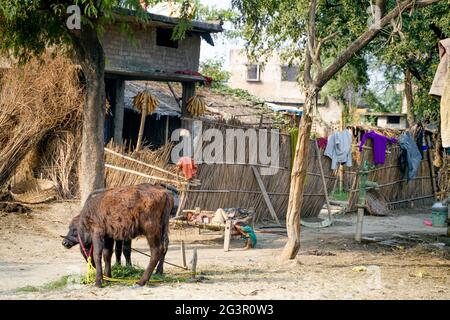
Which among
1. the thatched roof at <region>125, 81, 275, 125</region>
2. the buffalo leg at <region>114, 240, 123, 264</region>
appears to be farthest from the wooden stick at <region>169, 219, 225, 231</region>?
the thatched roof at <region>125, 81, 275, 125</region>

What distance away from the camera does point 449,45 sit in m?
8.07

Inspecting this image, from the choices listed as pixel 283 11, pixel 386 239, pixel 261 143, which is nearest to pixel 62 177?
pixel 261 143

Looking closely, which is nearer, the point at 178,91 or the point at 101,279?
the point at 101,279

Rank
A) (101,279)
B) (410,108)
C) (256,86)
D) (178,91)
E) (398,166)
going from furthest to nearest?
(256,86) → (178,91) → (410,108) → (398,166) → (101,279)

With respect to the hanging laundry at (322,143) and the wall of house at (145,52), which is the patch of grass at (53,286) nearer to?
the hanging laundry at (322,143)

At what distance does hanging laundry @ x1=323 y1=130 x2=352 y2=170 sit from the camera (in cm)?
1555

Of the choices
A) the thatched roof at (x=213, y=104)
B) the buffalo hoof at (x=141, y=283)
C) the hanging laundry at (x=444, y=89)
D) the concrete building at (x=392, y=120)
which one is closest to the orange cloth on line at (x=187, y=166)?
the buffalo hoof at (x=141, y=283)

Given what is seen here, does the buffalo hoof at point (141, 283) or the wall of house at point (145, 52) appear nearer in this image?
the buffalo hoof at point (141, 283)

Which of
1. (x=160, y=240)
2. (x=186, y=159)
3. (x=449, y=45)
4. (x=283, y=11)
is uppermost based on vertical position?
(x=283, y=11)

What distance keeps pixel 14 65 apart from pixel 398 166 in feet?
36.8

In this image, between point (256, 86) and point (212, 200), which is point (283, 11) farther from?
point (256, 86)

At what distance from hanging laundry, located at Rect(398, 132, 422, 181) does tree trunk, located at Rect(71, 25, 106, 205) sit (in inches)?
425

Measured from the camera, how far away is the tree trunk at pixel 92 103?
32.5ft

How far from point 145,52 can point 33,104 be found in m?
5.43
